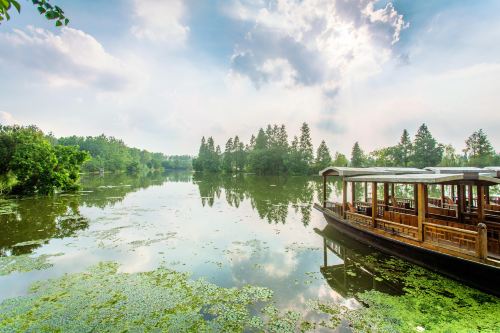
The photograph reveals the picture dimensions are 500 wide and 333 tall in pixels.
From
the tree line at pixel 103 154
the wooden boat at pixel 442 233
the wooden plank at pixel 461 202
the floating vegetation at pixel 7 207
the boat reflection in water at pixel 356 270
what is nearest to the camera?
the wooden boat at pixel 442 233

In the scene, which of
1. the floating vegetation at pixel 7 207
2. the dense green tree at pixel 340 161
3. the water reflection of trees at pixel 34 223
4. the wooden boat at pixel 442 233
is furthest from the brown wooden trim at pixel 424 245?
the dense green tree at pixel 340 161

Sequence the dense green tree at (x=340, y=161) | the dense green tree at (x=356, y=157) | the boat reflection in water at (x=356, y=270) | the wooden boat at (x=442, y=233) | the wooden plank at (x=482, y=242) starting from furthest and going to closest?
the dense green tree at (x=340, y=161) < the dense green tree at (x=356, y=157) < the boat reflection in water at (x=356, y=270) < the wooden boat at (x=442, y=233) < the wooden plank at (x=482, y=242)

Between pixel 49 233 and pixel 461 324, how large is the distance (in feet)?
48.0

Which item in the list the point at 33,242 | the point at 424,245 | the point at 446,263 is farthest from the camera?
the point at 33,242

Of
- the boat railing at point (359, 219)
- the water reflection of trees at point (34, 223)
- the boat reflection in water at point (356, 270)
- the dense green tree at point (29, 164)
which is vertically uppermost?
the dense green tree at point (29, 164)

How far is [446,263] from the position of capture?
21.5 feet

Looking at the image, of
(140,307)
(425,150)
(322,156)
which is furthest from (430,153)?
(140,307)

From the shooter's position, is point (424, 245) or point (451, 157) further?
point (451, 157)

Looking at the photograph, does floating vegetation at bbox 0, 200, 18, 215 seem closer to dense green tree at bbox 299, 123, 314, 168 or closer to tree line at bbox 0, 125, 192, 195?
tree line at bbox 0, 125, 192, 195

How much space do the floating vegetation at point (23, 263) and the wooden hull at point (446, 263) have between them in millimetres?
10949

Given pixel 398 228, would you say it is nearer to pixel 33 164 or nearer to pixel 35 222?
pixel 35 222

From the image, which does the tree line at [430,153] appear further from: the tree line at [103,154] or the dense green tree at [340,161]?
the tree line at [103,154]

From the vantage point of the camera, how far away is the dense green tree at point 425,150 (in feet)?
173

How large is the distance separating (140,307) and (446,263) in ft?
25.2
